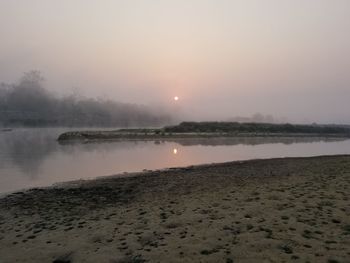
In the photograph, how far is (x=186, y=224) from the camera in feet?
38.7

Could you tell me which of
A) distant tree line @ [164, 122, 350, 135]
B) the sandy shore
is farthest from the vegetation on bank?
the sandy shore

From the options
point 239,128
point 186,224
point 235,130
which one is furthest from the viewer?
point 239,128

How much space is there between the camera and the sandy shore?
31.1 feet

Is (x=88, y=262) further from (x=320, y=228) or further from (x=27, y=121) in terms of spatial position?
(x=27, y=121)

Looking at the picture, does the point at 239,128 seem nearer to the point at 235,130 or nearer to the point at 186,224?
the point at 235,130

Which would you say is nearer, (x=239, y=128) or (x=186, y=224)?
(x=186, y=224)

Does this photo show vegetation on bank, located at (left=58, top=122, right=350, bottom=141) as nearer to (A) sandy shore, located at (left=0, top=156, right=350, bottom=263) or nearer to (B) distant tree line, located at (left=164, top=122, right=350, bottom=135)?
(B) distant tree line, located at (left=164, top=122, right=350, bottom=135)

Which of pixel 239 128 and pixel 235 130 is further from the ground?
pixel 239 128

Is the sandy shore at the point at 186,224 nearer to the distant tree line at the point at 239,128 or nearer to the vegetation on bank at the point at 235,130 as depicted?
the vegetation on bank at the point at 235,130

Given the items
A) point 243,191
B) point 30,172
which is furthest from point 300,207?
point 30,172

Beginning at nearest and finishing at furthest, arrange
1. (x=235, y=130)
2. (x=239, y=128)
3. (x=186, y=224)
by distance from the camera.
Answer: (x=186, y=224) → (x=235, y=130) → (x=239, y=128)

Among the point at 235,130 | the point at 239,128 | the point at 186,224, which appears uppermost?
the point at 239,128

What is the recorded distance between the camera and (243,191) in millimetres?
16594

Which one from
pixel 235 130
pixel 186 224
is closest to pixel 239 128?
pixel 235 130
